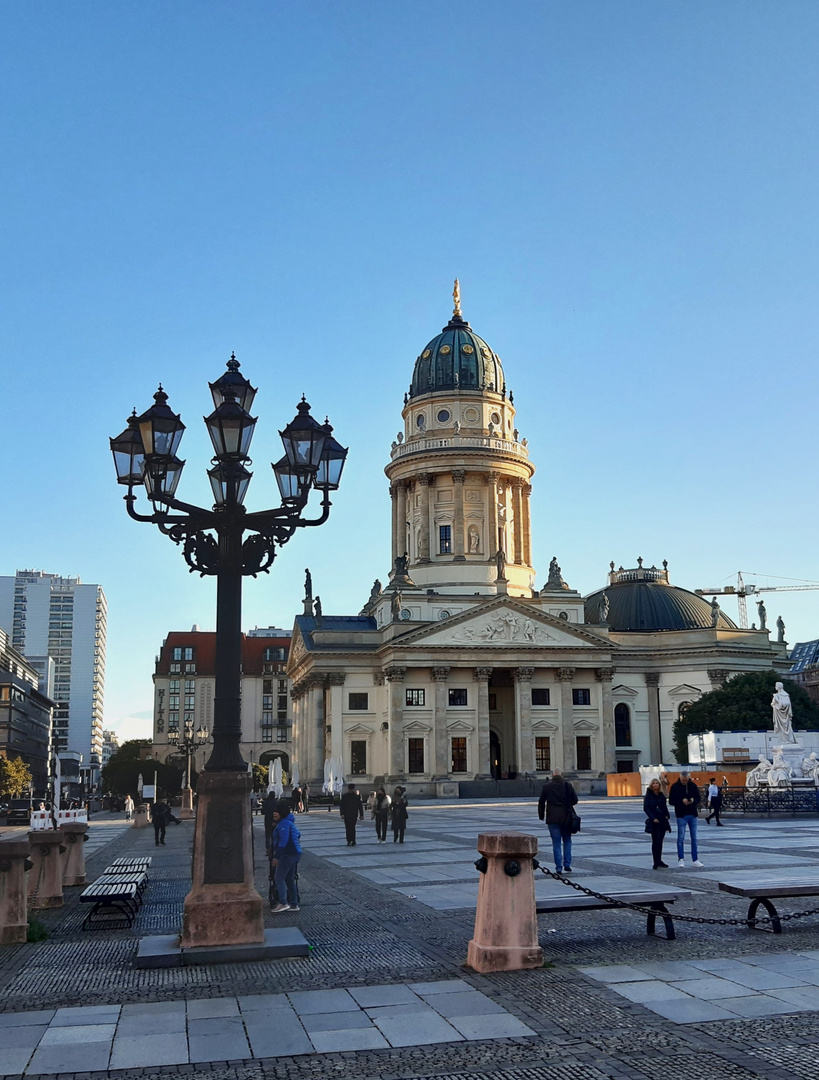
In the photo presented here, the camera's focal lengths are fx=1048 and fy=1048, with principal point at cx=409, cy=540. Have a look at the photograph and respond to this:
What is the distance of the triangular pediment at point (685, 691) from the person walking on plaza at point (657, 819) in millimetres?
64711

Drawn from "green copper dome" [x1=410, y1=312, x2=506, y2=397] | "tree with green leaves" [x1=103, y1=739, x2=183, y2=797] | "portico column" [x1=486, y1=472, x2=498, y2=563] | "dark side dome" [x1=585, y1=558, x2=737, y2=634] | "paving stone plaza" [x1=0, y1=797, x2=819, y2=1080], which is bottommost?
"tree with green leaves" [x1=103, y1=739, x2=183, y2=797]

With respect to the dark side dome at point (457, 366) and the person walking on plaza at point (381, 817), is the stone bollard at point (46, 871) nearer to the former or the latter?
the person walking on plaza at point (381, 817)

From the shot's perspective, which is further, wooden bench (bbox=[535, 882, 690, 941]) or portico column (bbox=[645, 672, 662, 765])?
portico column (bbox=[645, 672, 662, 765])

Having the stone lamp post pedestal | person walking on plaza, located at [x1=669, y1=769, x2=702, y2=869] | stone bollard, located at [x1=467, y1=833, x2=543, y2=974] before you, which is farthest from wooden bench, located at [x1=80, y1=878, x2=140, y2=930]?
person walking on plaza, located at [x1=669, y1=769, x2=702, y2=869]

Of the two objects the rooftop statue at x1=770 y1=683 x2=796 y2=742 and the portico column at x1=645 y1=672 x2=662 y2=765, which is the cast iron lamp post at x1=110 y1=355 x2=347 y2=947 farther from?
the portico column at x1=645 y1=672 x2=662 y2=765

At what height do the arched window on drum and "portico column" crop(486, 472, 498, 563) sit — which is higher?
"portico column" crop(486, 472, 498, 563)

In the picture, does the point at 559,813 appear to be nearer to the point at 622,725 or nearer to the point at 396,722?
the point at 396,722

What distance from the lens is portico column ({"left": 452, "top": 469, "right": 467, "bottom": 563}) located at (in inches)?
3250

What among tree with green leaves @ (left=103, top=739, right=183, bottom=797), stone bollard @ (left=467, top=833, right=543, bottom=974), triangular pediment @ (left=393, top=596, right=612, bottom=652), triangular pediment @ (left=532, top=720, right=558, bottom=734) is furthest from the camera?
tree with green leaves @ (left=103, top=739, right=183, bottom=797)

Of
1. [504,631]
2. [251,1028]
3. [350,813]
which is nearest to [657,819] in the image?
[350,813]

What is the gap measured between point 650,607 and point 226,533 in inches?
3183

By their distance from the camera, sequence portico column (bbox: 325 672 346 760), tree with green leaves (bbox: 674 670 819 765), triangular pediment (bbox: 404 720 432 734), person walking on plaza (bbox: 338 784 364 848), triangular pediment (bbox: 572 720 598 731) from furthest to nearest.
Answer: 1. triangular pediment (bbox: 572 720 598 731)
2. portico column (bbox: 325 672 346 760)
3. triangular pediment (bbox: 404 720 432 734)
4. tree with green leaves (bbox: 674 670 819 765)
5. person walking on plaza (bbox: 338 784 364 848)

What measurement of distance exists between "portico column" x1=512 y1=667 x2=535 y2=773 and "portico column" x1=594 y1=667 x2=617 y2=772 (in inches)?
223

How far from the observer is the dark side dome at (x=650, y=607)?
89.4 meters
